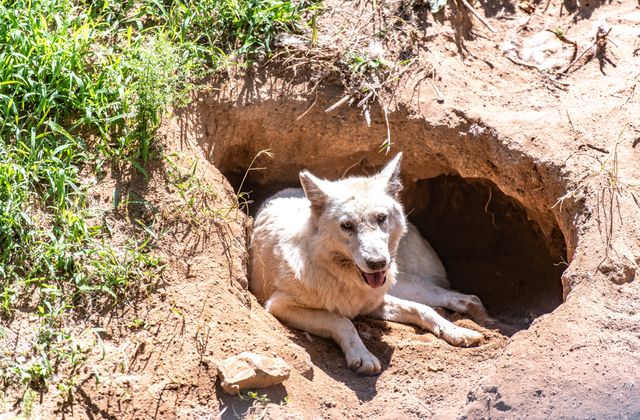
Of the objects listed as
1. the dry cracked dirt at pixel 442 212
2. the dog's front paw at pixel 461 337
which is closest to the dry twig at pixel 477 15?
the dry cracked dirt at pixel 442 212

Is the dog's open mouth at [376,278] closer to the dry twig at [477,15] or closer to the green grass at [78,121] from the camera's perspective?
the green grass at [78,121]

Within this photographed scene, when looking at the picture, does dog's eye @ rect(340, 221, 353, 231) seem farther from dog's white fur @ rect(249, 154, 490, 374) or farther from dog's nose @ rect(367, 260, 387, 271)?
dog's nose @ rect(367, 260, 387, 271)

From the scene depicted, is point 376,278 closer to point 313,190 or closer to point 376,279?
point 376,279

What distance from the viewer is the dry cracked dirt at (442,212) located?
5.13 metres

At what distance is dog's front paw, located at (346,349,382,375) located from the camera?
5926 millimetres

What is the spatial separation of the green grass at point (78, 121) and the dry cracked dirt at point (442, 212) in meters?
0.17

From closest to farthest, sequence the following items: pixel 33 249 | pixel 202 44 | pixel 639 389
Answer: pixel 639 389 < pixel 33 249 < pixel 202 44

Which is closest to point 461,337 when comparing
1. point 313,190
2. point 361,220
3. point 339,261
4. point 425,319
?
point 425,319

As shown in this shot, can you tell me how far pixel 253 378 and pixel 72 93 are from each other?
8.09 ft

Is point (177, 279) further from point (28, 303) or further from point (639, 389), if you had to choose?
point (639, 389)

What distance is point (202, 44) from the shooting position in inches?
274

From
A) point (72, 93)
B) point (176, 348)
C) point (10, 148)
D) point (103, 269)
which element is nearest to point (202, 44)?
point (72, 93)

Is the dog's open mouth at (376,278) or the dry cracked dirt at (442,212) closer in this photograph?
the dry cracked dirt at (442,212)

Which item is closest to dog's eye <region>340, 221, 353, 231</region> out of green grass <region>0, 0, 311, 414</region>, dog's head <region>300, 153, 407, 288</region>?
dog's head <region>300, 153, 407, 288</region>
